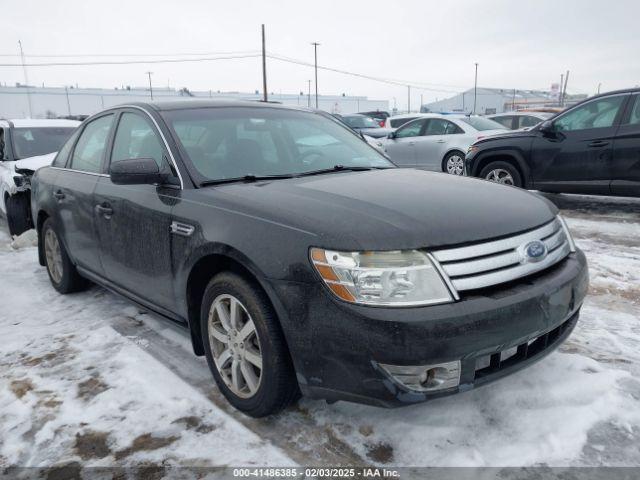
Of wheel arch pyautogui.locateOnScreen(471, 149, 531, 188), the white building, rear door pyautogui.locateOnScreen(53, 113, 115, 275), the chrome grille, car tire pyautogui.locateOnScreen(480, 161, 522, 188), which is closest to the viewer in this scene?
the chrome grille

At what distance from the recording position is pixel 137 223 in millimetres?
3145

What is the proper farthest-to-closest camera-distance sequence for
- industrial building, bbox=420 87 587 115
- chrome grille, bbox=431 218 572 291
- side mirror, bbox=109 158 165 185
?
industrial building, bbox=420 87 587 115
side mirror, bbox=109 158 165 185
chrome grille, bbox=431 218 572 291

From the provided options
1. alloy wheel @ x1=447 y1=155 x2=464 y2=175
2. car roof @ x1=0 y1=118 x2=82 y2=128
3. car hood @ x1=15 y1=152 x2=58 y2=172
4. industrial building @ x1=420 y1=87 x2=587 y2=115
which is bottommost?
alloy wheel @ x1=447 y1=155 x2=464 y2=175

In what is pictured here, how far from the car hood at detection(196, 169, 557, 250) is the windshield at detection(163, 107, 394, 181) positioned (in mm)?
257

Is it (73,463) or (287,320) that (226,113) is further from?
(73,463)

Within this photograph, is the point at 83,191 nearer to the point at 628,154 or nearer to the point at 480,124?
the point at 628,154

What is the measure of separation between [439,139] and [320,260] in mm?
9756

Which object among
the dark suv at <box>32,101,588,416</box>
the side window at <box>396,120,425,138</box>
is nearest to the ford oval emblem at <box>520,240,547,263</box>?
the dark suv at <box>32,101,588,416</box>

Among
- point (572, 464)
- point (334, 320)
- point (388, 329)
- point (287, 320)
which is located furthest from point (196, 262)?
point (572, 464)

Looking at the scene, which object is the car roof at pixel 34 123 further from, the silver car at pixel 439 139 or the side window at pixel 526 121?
the side window at pixel 526 121

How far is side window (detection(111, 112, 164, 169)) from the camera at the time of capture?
316 centimetres

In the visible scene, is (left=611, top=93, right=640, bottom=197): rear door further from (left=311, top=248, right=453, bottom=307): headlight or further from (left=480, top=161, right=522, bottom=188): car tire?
(left=311, top=248, right=453, bottom=307): headlight

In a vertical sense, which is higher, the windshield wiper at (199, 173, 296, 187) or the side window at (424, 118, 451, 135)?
the side window at (424, 118, 451, 135)

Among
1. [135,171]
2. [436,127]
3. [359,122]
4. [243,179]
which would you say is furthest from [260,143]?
[359,122]
